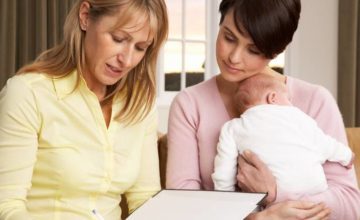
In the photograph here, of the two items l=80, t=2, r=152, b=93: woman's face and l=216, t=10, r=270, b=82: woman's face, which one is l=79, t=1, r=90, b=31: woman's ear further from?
l=216, t=10, r=270, b=82: woman's face

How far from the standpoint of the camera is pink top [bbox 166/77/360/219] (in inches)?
63.9

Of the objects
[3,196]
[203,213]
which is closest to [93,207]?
[3,196]

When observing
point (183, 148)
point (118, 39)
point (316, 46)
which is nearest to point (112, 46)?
point (118, 39)

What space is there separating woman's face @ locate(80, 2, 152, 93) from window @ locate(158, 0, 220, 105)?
2.77 metres

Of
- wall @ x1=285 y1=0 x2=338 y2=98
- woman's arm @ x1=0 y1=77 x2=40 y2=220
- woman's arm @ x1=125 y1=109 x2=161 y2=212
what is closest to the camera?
woman's arm @ x1=0 y1=77 x2=40 y2=220

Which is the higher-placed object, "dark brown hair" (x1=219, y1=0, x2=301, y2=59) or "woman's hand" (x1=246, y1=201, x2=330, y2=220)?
"dark brown hair" (x1=219, y1=0, x2=301, y2=59)

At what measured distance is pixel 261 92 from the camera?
5.26ft

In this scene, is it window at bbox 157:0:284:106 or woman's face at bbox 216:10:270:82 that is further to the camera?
window at bbox 157:0:284:106

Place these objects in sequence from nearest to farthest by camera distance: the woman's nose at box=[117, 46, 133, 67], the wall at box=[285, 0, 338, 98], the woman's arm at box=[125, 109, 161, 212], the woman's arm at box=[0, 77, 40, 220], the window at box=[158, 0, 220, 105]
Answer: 1. the woman's arm at box=[0, 77, 40, 220]
2. the woman's nose at box=[117, 46, 133, 67]
3. the woman's arm at box=[125, 109, 161, 212]
4. the window at box=[158, 0, 220, 105]
5. the wall at box=[285, 0, 338, 98]

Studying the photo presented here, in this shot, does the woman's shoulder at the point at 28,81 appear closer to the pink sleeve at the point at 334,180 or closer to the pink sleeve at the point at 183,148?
the pink sleeve at the point at 183,148

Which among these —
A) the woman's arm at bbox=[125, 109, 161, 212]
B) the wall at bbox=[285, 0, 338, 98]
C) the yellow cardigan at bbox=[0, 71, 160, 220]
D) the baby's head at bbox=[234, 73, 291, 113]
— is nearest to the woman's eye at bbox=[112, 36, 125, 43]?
the yellow cardigan at bbox=[0, 71, 160, 220]

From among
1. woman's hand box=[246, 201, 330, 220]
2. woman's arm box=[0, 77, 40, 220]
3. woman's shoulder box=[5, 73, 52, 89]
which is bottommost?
woman's hand box=[246, 201, 330, 220]

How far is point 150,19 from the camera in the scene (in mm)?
1459

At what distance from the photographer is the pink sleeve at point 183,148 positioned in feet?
5.40
